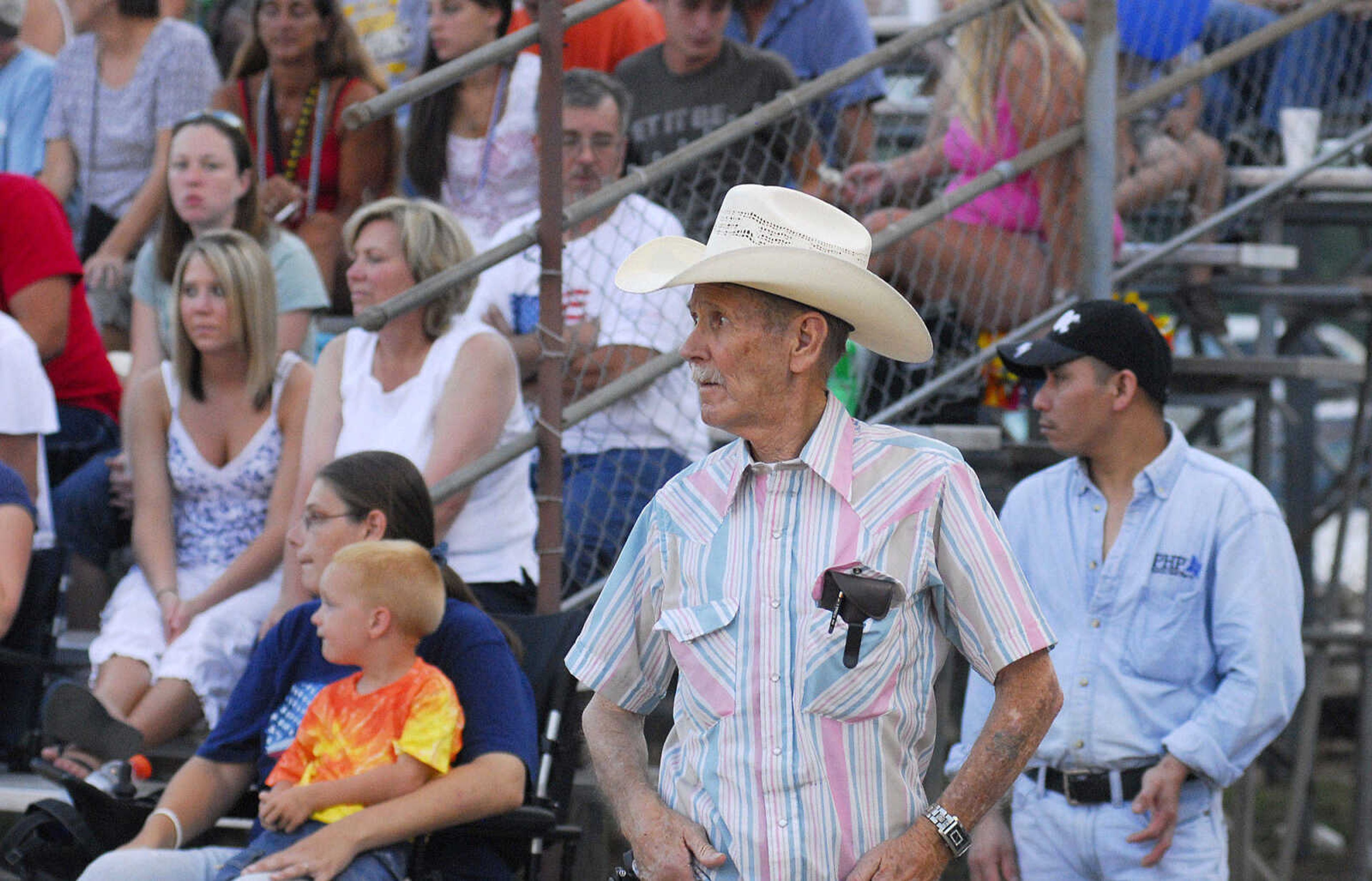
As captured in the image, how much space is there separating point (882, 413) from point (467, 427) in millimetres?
1208

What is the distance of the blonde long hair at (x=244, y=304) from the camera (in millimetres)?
4828

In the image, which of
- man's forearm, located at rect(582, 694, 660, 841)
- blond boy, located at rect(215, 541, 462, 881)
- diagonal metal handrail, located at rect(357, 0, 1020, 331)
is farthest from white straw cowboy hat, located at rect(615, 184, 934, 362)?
diagonal metal handrail, located at rect(357, 0, 1020, 331)

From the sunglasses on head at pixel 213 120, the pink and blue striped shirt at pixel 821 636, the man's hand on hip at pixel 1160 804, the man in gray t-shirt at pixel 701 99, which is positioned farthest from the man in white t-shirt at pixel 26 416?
the man's hand on hip at pixel 1160 804

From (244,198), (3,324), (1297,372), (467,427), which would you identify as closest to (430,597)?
(467,427)

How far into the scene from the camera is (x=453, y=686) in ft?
11.5

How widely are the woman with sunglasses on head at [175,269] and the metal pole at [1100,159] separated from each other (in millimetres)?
2509

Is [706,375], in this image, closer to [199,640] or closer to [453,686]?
[453,686]

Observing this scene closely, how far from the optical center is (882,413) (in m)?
4.73

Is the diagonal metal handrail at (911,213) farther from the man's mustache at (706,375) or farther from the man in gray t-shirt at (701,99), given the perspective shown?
the man's mustache at (706,375)

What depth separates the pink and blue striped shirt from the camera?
228cm

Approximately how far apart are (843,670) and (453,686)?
145cm

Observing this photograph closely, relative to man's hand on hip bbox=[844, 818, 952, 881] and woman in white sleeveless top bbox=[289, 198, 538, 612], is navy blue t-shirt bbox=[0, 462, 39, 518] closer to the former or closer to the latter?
woman in white sleeveless top bbox=[289, 198, 538, 612]

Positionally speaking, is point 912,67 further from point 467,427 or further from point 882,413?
point 467,427

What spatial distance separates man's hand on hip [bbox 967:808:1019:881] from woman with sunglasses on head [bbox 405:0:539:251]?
121 inches
